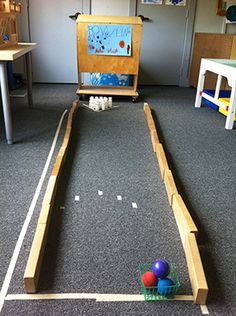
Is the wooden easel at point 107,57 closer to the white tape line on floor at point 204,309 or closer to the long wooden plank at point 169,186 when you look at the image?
the long wooden plank at point 169,186

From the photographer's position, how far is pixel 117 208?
181 cm

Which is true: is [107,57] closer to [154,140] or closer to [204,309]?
[154,140]

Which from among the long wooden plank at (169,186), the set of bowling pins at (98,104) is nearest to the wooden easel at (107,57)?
the set of bowling pins at (98,104)

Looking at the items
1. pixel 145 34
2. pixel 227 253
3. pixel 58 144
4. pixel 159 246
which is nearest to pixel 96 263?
pixel 159 246

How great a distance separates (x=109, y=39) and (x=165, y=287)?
3.36 m

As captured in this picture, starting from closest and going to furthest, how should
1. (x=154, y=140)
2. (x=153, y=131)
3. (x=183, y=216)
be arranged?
1. (x=183, y=216)
2. (x=154, y=140)
3. (x=153, y=131)

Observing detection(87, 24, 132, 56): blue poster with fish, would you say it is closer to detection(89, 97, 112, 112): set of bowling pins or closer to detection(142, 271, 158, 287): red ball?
detection(89, 97, 112, 112): set of bowling pins

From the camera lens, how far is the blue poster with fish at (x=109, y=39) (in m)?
3.87

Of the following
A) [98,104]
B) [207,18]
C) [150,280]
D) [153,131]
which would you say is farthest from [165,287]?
[207,18]

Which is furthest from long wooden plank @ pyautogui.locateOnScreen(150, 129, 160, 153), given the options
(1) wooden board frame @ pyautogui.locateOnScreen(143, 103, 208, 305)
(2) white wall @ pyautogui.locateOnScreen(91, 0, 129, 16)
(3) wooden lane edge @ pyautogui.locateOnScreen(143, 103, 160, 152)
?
(2) white wall @ pyautogui.locateOnScreen(91, 0, 129, 16)

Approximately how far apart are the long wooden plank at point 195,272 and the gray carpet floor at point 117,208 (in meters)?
0.04

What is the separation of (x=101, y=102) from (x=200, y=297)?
282cm

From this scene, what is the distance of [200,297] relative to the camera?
3.92 feet

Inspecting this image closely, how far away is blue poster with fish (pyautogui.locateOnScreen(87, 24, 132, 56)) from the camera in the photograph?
3.87 m
